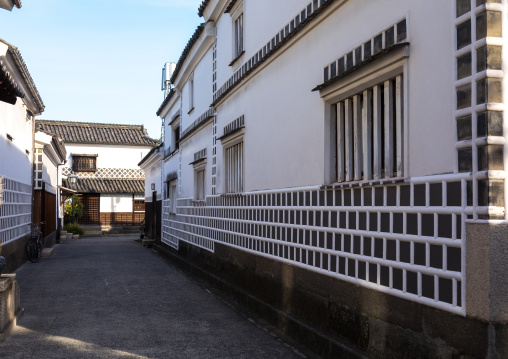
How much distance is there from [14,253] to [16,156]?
2436 millimetres

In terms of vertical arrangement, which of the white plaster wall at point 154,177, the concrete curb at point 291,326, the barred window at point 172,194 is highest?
the white plaster wall at point 154,177

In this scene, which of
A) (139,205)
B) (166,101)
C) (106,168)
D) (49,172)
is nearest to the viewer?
(166,101)

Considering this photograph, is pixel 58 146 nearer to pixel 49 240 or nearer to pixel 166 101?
pixel 49 240

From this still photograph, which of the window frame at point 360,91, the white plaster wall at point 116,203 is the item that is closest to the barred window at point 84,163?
the white plaster wall at point 116,203

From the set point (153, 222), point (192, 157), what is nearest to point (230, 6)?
point (192, 157)

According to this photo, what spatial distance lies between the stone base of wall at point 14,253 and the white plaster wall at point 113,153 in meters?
27.4

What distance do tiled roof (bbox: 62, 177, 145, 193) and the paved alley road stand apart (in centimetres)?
2814

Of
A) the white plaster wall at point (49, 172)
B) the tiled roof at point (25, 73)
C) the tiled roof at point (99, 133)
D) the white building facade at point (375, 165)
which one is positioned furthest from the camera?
the tiled roof at point (99, 133)

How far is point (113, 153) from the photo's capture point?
146 ft

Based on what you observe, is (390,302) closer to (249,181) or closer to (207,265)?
(249,181)

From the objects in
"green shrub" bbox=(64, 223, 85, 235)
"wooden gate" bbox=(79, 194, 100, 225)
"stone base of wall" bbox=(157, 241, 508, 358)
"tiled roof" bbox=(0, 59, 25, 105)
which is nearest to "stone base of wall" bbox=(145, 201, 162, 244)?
"green shrub" bbox=(64, 223, 85, 235)

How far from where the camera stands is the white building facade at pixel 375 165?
12.9 ft

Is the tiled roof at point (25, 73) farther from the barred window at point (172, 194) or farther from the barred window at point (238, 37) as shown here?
the barred window at point (172, 194)

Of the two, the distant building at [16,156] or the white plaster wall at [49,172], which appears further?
the white plaster wall at [49,172]
